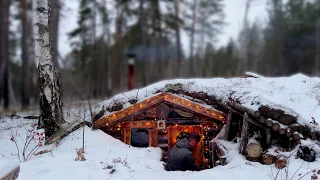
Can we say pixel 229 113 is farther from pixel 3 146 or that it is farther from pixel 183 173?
pixel 3 146

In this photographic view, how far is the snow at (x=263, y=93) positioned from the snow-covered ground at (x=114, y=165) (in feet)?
3.77

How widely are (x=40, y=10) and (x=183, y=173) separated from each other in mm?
4887

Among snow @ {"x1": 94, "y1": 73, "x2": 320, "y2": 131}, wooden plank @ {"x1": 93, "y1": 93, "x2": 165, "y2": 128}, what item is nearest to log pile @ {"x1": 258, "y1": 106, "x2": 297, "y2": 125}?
snow @ {"x1": 94, "y1": 73, "x2": 320, "y2": 131}

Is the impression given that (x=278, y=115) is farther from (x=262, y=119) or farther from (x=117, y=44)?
(x=117, y=44)

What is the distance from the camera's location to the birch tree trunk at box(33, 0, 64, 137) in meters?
7.21

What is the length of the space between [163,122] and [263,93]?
2.70m

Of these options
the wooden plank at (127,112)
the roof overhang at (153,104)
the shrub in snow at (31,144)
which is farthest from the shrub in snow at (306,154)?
the shrub in snow at (31,144)

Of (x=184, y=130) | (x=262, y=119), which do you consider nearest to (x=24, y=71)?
(x=184, y=130)

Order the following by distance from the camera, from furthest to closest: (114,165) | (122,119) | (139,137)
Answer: (139,137) → (122,119) → (114,165)

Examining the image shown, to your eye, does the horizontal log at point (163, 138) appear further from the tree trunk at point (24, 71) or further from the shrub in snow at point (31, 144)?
the tree trunk at point (24, 71)

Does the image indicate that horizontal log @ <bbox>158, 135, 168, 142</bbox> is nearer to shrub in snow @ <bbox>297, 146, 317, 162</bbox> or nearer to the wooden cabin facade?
the wooden cabin facade

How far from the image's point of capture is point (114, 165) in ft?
19.3

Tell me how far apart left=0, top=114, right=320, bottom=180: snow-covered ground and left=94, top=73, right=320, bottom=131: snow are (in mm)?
1150

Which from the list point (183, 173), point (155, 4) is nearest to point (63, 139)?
point (183, 173)
